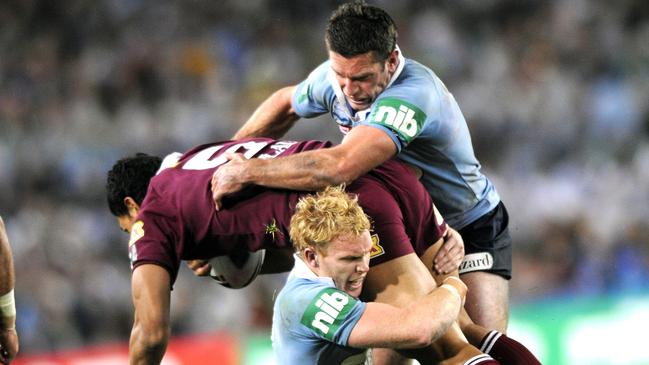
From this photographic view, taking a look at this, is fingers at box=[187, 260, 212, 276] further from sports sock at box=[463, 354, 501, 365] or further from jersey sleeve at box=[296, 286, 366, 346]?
sports sock at box=[463, 354, 501, 365]

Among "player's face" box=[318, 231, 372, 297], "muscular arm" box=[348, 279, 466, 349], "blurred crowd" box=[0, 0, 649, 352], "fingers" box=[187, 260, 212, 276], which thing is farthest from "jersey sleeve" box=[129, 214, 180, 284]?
"blurred crowd" box=[0, 0, 649, 352]

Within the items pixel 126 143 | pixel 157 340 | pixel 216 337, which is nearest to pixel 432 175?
pixel 157 340

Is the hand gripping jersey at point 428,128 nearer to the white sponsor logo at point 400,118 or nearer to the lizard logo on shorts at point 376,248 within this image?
the white sponsor logo at point 400,118

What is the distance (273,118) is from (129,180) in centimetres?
93

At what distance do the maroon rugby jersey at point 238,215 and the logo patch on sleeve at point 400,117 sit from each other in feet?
0.50

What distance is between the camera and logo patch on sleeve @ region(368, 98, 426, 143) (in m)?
4.50

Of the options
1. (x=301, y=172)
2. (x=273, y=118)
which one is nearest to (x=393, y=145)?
(x=301, y=172)

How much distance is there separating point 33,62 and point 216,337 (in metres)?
4.32

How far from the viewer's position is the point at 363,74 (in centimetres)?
457

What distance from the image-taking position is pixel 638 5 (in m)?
12.1

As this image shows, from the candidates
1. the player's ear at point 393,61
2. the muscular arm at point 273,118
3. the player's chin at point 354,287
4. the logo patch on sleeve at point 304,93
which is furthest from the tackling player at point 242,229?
the muscular arm at point 273,118

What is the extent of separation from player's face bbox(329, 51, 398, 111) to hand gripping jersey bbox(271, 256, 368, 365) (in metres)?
0.79

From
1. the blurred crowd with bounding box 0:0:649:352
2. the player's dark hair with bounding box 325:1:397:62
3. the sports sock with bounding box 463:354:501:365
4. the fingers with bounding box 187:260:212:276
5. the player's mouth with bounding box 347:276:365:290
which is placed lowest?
the blurred crowd with bounding box 0:0:649:352

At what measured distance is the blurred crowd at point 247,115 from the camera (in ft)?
30.7
